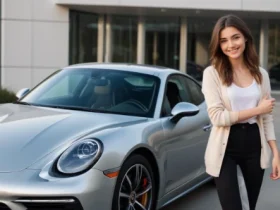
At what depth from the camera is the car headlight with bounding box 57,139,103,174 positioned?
3.46 m

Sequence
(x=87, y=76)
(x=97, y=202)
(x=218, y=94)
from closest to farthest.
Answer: (x=218, y=94)
(x=97, y=202)
(x=87, y=76)

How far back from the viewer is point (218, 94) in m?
2.96

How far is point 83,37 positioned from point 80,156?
17.6 m

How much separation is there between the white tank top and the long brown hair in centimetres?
5

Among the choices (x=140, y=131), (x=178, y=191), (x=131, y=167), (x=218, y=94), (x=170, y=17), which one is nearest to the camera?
(x=218, y=94)

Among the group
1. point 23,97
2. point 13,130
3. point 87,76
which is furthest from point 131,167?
point 23,97

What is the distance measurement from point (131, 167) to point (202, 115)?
5.73ft

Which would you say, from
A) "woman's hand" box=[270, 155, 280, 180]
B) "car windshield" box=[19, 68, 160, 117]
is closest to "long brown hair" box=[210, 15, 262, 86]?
"woman's hand" box=[270, 155, 280, 180]

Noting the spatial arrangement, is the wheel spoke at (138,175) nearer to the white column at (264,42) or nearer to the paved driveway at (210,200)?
the paved driveway at (210,200)

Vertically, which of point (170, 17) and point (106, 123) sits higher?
point (170, 17)

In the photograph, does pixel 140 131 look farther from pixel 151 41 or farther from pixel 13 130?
pixel 151 41

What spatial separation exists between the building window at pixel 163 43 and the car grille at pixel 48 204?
19.2 m

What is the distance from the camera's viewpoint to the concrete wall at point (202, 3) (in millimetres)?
18109

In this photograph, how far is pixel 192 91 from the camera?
5730 mm
